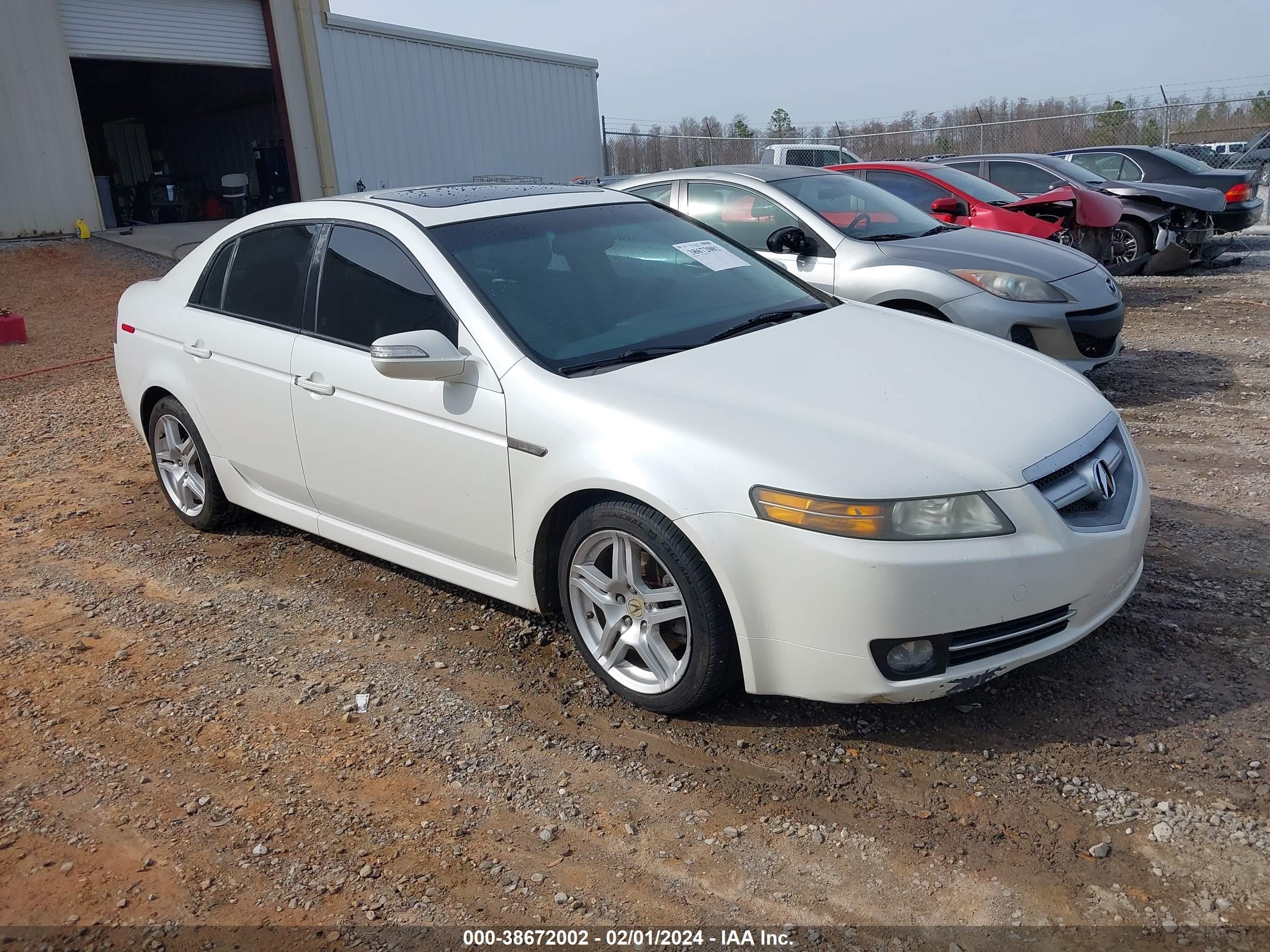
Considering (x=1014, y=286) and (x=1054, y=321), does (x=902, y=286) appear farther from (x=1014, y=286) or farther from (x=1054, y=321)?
(x=1054, y=321)

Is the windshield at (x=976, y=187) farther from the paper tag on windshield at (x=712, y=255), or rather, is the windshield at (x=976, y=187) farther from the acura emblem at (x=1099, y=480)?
the acura emblem at (x=1099, y=480)

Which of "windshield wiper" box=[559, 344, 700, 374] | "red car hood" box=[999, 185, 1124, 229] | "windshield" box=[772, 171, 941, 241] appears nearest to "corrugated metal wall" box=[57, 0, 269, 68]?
"windshield" box=[772, 171, 941, 241]

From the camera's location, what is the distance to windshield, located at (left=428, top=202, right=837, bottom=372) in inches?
141

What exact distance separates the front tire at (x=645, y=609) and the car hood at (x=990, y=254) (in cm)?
412

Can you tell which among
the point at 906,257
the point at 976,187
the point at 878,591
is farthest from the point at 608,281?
the point at 976,187

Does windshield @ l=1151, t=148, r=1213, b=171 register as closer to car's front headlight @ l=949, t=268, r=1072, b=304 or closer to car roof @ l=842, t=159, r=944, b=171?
A: car roof @ l=842, t=159, r=944, b=171

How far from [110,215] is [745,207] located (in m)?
15.6

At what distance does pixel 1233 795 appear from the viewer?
8.96 ft

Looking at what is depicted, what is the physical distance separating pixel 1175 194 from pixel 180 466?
38.2ft

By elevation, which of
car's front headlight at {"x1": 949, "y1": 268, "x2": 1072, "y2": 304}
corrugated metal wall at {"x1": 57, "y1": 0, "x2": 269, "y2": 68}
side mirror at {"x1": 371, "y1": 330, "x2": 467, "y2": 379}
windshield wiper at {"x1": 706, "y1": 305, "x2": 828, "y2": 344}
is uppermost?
corrugated metal wall at {"x1": 57, "y1": 0, "x2": 269, "y2": 68}

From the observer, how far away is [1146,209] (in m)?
12.2

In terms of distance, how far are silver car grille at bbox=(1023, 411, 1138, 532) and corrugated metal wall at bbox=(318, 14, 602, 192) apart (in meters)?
15.2

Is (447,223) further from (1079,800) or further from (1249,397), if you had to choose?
(1249,397)

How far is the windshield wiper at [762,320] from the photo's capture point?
3754 millimetres
